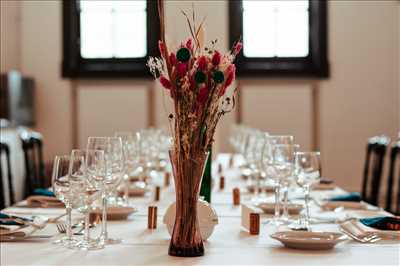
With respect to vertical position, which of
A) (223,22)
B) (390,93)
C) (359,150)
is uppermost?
(223,22)

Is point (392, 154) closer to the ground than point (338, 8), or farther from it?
closer to the ground

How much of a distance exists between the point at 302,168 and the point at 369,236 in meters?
0.33

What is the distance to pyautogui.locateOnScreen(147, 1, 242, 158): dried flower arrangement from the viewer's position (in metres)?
1.67

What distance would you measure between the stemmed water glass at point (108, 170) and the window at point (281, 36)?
5.07 meters

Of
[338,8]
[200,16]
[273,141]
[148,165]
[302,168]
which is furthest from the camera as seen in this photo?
[338,8]

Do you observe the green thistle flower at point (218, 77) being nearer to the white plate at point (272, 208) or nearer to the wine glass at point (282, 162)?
the wine glass at point (282, 162)

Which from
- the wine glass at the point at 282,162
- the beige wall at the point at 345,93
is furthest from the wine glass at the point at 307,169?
the beige wall at the point at 345,93

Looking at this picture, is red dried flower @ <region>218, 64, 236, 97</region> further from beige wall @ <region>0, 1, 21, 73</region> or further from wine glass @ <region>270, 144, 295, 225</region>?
beige wall @ <region>0, 1, 21, 73</region>

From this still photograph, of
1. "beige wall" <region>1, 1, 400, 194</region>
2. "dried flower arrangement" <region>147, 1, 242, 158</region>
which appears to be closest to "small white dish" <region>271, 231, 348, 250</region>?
"dried flower arrangement" <region>147, 1, 242, 158</region>

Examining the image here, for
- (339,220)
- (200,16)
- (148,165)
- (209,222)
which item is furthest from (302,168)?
(200,16)

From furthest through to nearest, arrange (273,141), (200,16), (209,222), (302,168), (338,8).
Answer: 1. (338,8)
2. (200,16)
3. (273,141)
4. (302,168)
5. (209,222)

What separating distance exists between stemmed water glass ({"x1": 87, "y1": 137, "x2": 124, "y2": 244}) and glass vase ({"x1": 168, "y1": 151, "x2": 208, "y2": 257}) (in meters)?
0.23

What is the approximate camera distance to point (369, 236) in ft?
6.59

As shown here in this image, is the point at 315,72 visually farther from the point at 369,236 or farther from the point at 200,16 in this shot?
the point at 369,236
